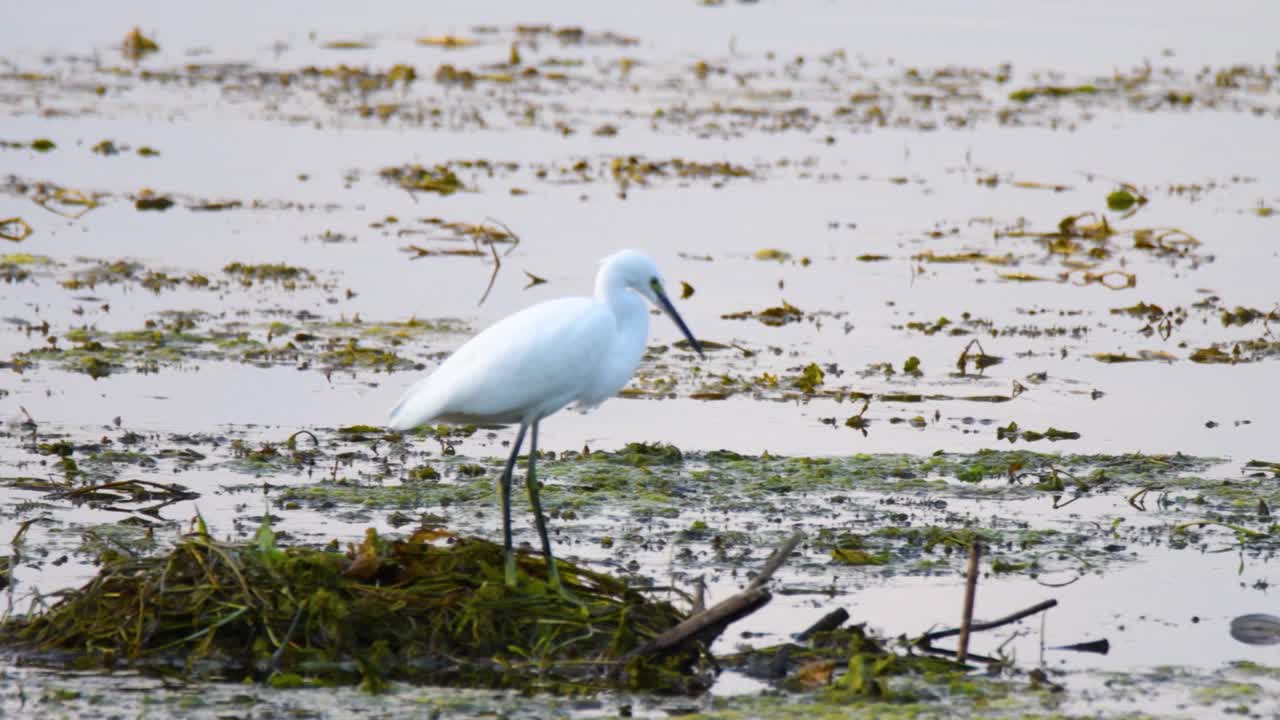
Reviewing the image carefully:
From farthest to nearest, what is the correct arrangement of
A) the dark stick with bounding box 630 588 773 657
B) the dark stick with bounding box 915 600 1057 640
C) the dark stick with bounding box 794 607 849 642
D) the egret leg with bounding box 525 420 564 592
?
the egret leg with bounding box 525 420 564 592, the dark stick with bounding box 794 607 849 642, the dark stick with bounding box 915 600 1057 640, the dark stick with bounding box 630 588 773 657

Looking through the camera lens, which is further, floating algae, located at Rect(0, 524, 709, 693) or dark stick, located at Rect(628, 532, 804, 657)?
floating algae, located at Rect(0, 524, 709, 693)

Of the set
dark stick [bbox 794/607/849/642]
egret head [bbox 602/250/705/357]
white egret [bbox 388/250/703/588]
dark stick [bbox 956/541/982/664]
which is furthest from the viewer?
egret head [bbox 602/250/705/357]

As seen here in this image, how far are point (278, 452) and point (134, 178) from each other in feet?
30.2

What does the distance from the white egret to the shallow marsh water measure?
0.87 meters

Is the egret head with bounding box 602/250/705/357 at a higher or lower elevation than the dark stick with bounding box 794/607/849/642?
higher

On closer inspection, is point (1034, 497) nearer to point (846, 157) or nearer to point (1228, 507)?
point (1228, 507)

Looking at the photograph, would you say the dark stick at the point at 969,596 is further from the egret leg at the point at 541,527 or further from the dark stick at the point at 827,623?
the egret leg at the point at 541,527

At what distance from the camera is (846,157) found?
20.0 meters

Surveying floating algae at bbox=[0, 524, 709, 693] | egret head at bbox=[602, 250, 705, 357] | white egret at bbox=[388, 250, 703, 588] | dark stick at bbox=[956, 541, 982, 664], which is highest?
egret head at bbox=[602, 250, 705, 357]

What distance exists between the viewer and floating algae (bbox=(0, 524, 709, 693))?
21.7 ft

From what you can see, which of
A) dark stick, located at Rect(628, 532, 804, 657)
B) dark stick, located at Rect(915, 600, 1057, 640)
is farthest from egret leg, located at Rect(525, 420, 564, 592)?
dark stick, located at Rect(915, 600, 1057, 640)

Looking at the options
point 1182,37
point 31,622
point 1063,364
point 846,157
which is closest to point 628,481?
point 31,622

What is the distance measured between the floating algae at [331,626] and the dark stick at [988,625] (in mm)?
848

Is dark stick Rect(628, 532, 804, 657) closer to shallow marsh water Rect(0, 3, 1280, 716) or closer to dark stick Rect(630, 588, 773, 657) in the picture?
dark stick Rect(630, 588, 773, 657)
